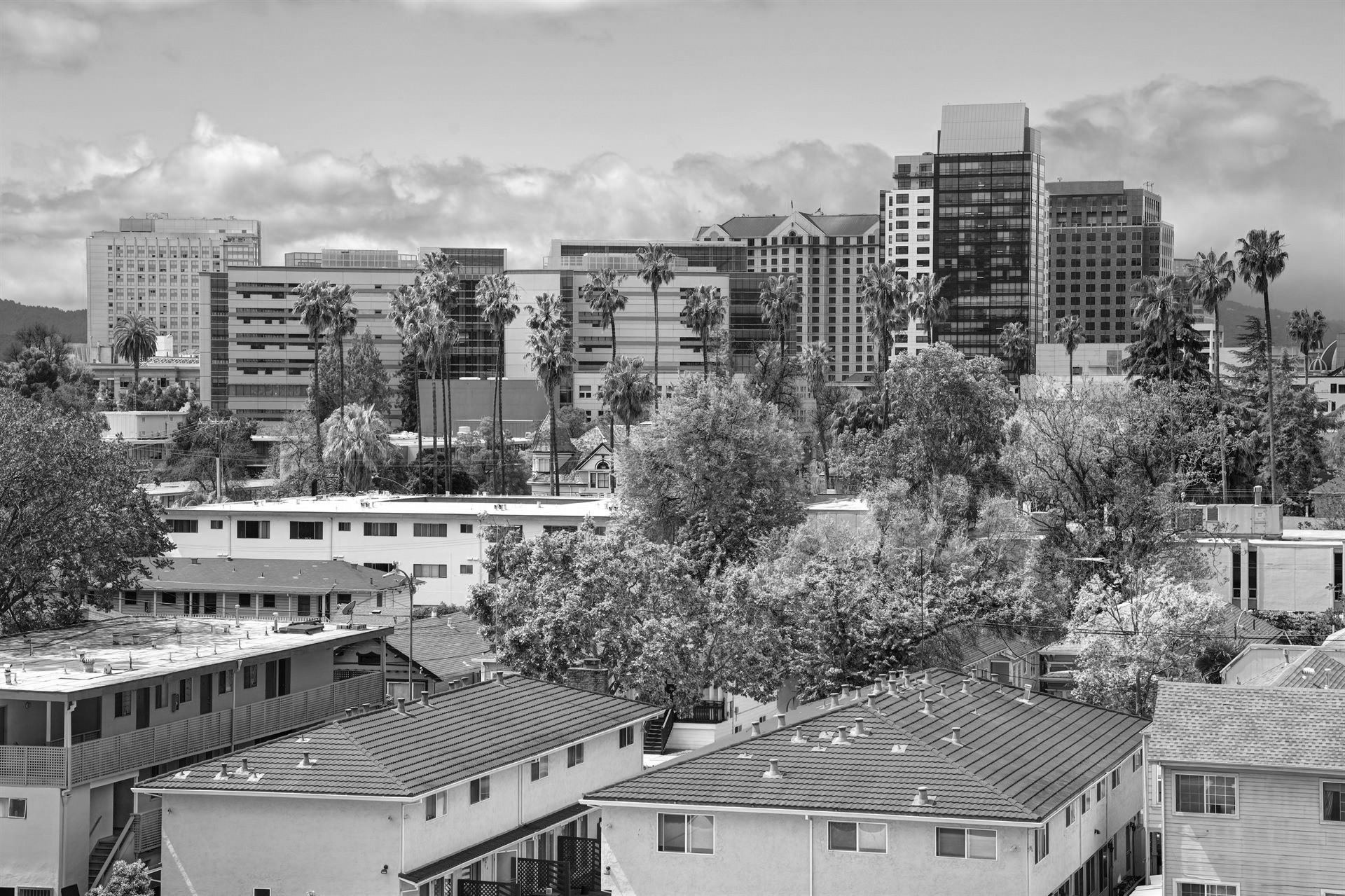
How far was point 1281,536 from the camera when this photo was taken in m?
87.5

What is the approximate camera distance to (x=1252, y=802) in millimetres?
37719

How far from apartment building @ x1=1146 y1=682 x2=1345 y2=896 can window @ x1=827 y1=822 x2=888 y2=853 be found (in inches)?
244

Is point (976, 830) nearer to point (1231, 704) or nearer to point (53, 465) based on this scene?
point (1231, 704)

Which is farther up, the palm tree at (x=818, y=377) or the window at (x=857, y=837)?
the palm tree at (x=818, y=377)

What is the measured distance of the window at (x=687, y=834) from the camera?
39.7 meters

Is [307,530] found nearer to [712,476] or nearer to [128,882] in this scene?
[712,476]

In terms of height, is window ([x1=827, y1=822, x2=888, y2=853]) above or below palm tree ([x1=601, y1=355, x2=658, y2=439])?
below

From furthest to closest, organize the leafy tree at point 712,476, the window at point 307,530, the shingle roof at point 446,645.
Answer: the window at point 307,530 → the leafy tree at point 712,476 → the shingle roof at point 446,645

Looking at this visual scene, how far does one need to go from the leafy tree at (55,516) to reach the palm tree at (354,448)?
2681 inches

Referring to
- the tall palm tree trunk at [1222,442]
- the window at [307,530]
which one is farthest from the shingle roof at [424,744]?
the tall palm tree trunk at [1222,442]

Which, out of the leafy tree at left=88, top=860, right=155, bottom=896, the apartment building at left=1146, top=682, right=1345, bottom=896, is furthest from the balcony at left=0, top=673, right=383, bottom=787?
the apartment building at left=1146, top=682, right=1345, bottom=896

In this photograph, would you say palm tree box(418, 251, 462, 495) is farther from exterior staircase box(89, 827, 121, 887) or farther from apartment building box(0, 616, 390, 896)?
exterior staircase box(89, 827, 121, 887)

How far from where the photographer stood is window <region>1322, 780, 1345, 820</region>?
122 ft

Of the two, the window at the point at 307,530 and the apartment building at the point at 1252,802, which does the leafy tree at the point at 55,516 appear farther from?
the apartment building at the point at 1252,802
